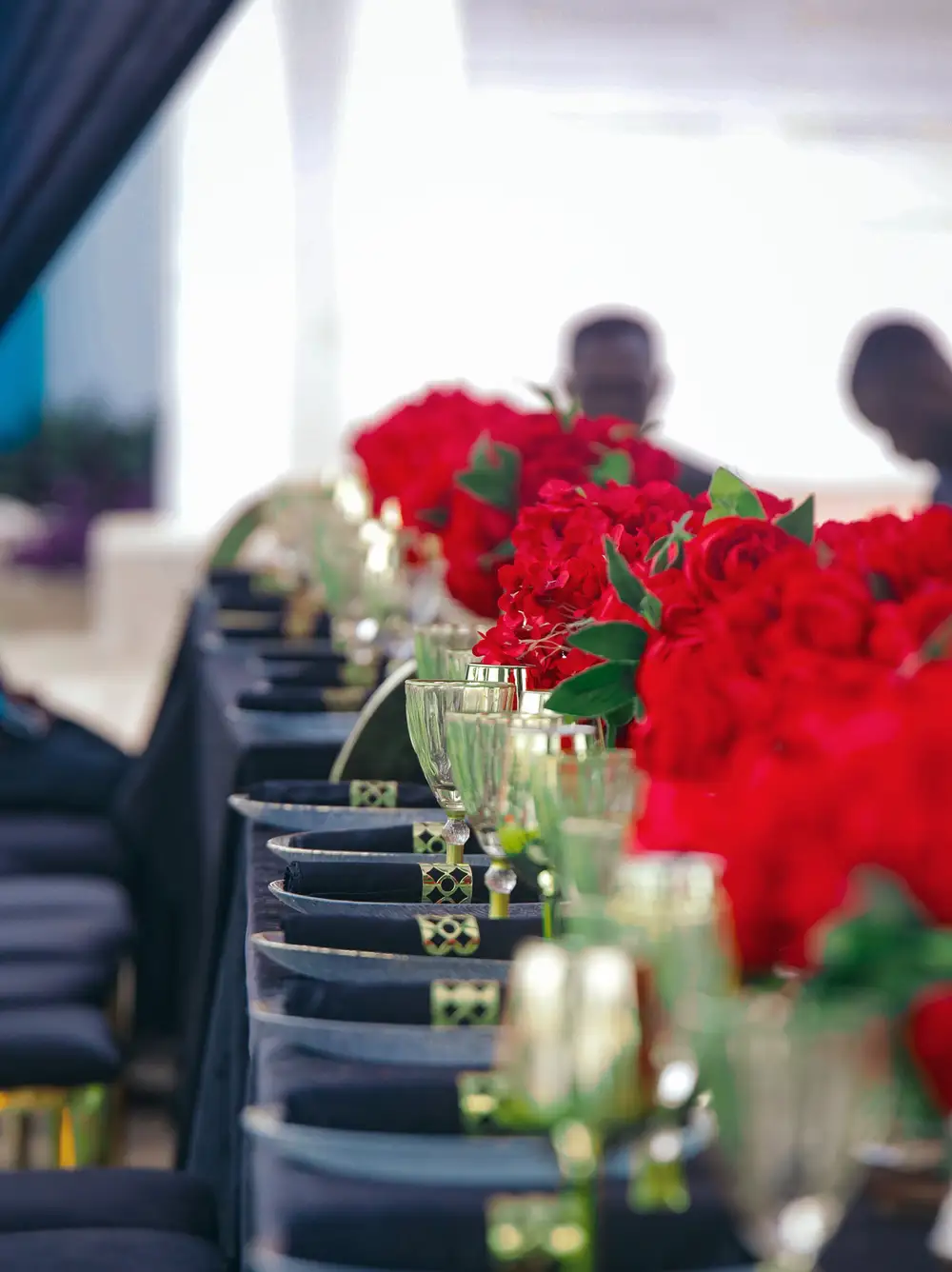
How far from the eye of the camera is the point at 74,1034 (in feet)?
5.71

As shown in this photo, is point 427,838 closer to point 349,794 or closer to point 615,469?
point 349,794

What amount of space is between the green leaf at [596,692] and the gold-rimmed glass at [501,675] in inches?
3.8

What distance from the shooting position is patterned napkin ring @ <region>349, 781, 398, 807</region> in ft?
4.34

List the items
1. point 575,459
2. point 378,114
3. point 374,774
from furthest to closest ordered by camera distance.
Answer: point 378,114 → point 575,459 → point 374,774

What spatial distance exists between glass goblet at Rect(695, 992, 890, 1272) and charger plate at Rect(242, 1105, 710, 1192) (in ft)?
0.44

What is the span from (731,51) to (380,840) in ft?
26.7

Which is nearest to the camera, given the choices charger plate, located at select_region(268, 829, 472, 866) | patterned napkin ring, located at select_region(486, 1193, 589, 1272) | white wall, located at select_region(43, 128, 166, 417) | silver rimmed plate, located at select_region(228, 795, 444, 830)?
patterned napkin ring, located at select_region(486, 1193, 589, 1272)

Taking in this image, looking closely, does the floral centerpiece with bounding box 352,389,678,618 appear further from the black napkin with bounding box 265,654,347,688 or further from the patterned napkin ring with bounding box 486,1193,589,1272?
the patterned napkin ring with bounding box 486,1193,589,1272

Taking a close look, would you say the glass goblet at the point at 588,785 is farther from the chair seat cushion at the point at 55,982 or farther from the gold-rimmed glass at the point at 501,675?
the chair seat cushion at the point at 55,982

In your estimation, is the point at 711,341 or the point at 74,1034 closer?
the point at 74,1034

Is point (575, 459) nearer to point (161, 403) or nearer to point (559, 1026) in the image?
point (559, 1026)

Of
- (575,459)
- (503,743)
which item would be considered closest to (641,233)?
(575,459)

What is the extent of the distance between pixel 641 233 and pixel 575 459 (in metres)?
7.66

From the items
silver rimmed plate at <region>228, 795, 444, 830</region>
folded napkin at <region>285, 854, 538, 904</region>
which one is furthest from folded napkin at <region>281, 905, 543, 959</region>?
silver rimmed plate at <region>228, 795, 444, 830</region>
